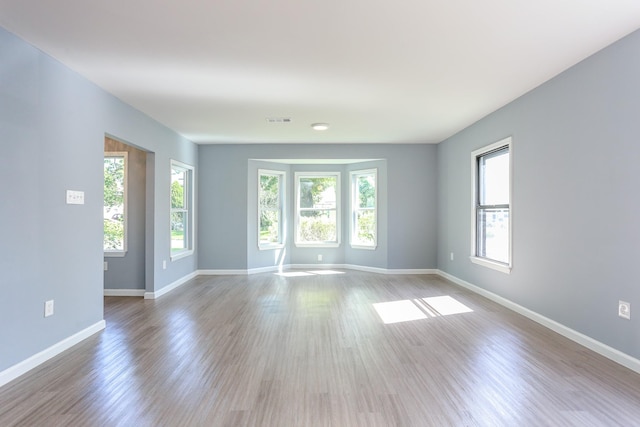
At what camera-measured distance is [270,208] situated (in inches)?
275

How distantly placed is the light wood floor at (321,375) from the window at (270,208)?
287cm

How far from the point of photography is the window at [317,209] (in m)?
7.32


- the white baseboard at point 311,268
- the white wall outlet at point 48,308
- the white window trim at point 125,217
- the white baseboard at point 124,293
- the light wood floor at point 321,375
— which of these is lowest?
the light wood floor at point 321,375

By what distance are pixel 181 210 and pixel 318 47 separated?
4.16 m

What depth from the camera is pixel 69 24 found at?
7.77 feet

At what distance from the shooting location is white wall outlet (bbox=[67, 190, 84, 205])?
3.11 m

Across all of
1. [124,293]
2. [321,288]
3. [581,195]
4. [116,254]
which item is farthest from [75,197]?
[581,195]

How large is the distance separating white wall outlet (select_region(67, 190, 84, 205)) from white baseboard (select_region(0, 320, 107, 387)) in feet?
3.93

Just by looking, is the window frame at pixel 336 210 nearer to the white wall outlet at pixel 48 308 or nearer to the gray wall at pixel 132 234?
the gray wall at pixel 132 234

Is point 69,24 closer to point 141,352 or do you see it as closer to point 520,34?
point 141,352

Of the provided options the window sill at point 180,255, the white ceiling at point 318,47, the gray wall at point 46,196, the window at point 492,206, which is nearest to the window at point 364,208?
the window at point 492,206

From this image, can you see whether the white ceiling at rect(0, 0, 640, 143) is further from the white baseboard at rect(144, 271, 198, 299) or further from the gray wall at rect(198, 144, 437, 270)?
the white baseboard at rect(144, 271, 198, 299)

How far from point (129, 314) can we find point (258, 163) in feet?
11.7

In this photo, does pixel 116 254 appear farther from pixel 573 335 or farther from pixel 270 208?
pixel 573 335
